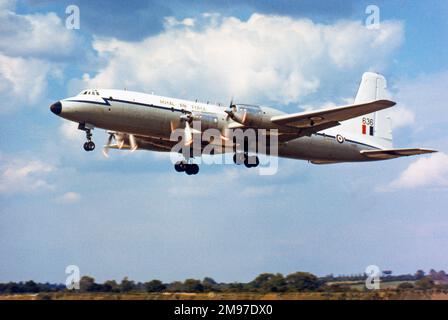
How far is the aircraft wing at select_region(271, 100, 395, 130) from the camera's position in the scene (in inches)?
1508

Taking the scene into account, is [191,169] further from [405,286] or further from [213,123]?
[405,286]

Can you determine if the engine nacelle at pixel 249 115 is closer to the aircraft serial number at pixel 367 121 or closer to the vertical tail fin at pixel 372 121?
the vertical tail fin at pixel 372 121

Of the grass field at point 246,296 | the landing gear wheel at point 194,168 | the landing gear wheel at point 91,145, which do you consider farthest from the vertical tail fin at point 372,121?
the grass field at point 246,296

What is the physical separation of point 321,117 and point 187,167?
9.07m

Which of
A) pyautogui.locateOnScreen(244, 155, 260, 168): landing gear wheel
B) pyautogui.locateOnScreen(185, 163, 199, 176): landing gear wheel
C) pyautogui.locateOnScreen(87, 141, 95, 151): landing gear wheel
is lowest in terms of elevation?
pyautogui.locateOnScreen(185, 163, 199, 176): landing gear wheel

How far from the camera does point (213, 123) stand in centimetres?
4028

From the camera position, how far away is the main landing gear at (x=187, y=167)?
143 feet

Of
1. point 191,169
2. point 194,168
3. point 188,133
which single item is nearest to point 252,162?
point 194,168
